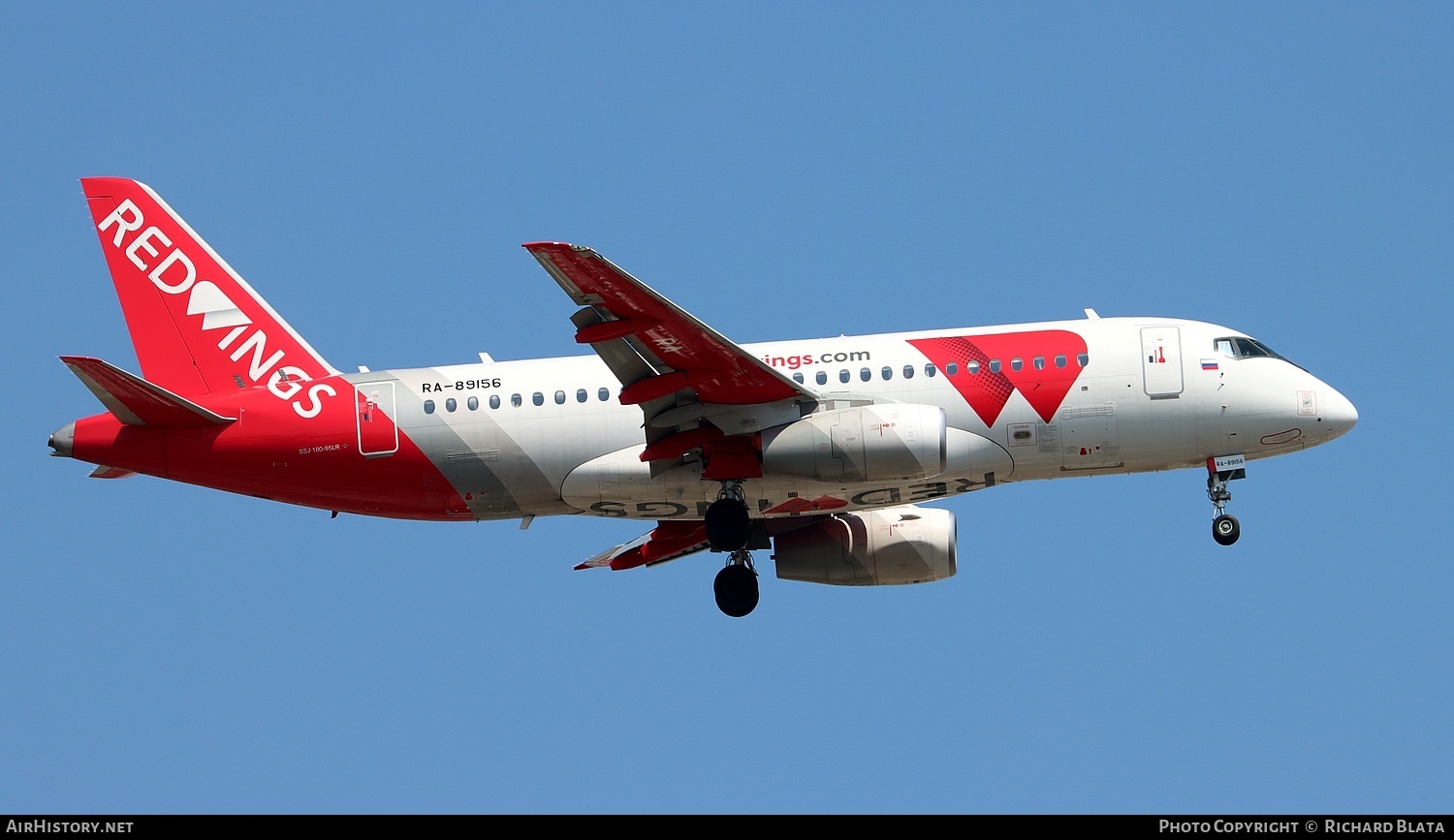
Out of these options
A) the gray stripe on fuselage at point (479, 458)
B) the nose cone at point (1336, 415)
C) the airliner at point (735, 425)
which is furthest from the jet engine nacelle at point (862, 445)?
the nose cone at point (1336, 415)

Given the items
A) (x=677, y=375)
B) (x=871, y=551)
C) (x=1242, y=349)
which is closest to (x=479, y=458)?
(x=677, y=375)

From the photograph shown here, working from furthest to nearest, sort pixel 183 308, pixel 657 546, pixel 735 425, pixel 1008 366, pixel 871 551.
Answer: pixel 657 546 → pixel 871 551 → pixel 183 308 → pixel 1008 366 → pixel 735 425

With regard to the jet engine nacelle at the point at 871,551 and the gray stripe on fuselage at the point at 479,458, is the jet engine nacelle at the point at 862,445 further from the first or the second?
the jet engine nacelle at the point at 871,551

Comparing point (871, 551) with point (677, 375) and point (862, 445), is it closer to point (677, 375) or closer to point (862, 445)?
point (862, 445)

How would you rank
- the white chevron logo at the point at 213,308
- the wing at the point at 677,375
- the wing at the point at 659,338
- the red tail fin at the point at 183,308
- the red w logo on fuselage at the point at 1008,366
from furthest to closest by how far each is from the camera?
the white chevron logo at the point at 213,308, the red tail fin at the point at 183,308, the red w logo on fuselage at the point at 1008,366, the wing at the point at 677,375, the wing at the point at 659,338

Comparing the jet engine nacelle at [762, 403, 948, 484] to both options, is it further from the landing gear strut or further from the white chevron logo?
the white chevron logo

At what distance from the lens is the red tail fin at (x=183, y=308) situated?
1588 inches

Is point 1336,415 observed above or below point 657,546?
above

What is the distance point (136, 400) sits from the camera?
37.6 m

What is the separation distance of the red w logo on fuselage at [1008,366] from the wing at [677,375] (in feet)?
10.3

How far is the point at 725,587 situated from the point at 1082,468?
8152mm

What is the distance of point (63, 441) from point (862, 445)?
16.9 m

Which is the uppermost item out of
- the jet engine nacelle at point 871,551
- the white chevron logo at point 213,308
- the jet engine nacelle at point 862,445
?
the white chevron logo at point 213,308
